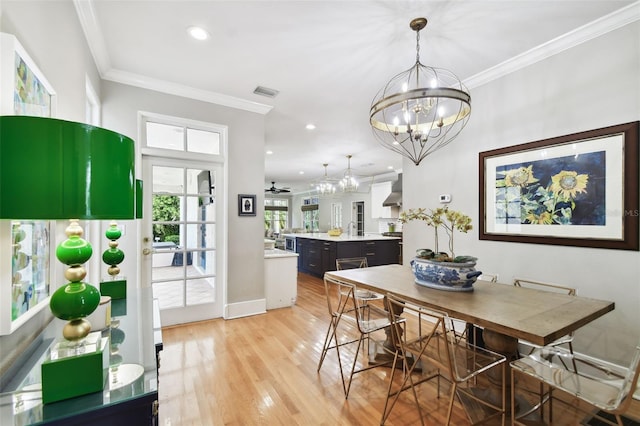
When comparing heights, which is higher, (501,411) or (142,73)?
(142,73)

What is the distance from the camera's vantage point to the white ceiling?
198cm

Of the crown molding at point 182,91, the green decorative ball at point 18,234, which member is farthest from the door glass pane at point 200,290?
the green decorative ball at point 18,234

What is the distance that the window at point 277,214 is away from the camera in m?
13.4

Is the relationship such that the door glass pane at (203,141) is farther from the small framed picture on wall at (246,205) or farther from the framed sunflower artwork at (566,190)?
the framed sunflower artwork at (566,190)

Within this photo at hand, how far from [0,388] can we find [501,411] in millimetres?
2153

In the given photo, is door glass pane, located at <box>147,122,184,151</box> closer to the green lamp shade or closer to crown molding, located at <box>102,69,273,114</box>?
crown molding, located at <box>102,69,273,114</box>

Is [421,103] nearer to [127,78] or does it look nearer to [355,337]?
[355,337]

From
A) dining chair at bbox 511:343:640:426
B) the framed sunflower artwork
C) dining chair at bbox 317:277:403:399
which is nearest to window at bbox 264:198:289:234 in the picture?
dining chair at bbox 317:277:403:399

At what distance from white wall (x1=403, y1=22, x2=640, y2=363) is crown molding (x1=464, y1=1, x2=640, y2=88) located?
0.05 meters

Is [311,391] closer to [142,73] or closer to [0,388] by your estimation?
[0,388]

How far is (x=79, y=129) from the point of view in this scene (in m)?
0.76

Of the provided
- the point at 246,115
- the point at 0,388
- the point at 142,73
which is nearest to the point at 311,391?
the point at 0,388

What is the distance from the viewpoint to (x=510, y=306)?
5.37ft

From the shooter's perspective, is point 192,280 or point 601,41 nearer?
point 601,41
